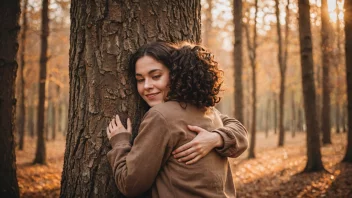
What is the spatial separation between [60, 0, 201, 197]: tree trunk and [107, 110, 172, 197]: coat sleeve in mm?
438

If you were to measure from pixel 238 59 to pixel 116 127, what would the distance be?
27.7 ft

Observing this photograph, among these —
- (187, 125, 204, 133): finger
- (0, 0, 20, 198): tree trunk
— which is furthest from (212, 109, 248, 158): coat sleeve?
(0, 0, 20, 198): tree trunk

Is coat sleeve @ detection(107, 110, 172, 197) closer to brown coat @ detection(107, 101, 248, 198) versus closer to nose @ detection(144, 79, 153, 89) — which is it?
brown coat @ detection(107, 101, 248, 198)

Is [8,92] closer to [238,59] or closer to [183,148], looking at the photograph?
[183,148]

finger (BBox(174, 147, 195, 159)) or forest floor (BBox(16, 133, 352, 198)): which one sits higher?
finger (BBox(174, 147, 195, 159))

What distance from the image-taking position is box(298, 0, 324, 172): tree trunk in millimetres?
8078

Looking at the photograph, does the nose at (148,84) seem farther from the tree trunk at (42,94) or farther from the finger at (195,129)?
the tree trunk at (42,94)

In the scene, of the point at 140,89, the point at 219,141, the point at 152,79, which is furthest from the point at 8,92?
the point at 219,141

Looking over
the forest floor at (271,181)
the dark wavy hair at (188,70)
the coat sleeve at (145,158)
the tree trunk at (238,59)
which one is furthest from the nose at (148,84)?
the tree trunk at (238,59)

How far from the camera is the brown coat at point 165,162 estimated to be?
183 cm

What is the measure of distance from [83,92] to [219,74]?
1.22 m

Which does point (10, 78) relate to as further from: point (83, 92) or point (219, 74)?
point (219, 74)

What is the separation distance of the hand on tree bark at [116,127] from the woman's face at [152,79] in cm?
27

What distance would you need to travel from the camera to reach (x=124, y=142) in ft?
6.83
